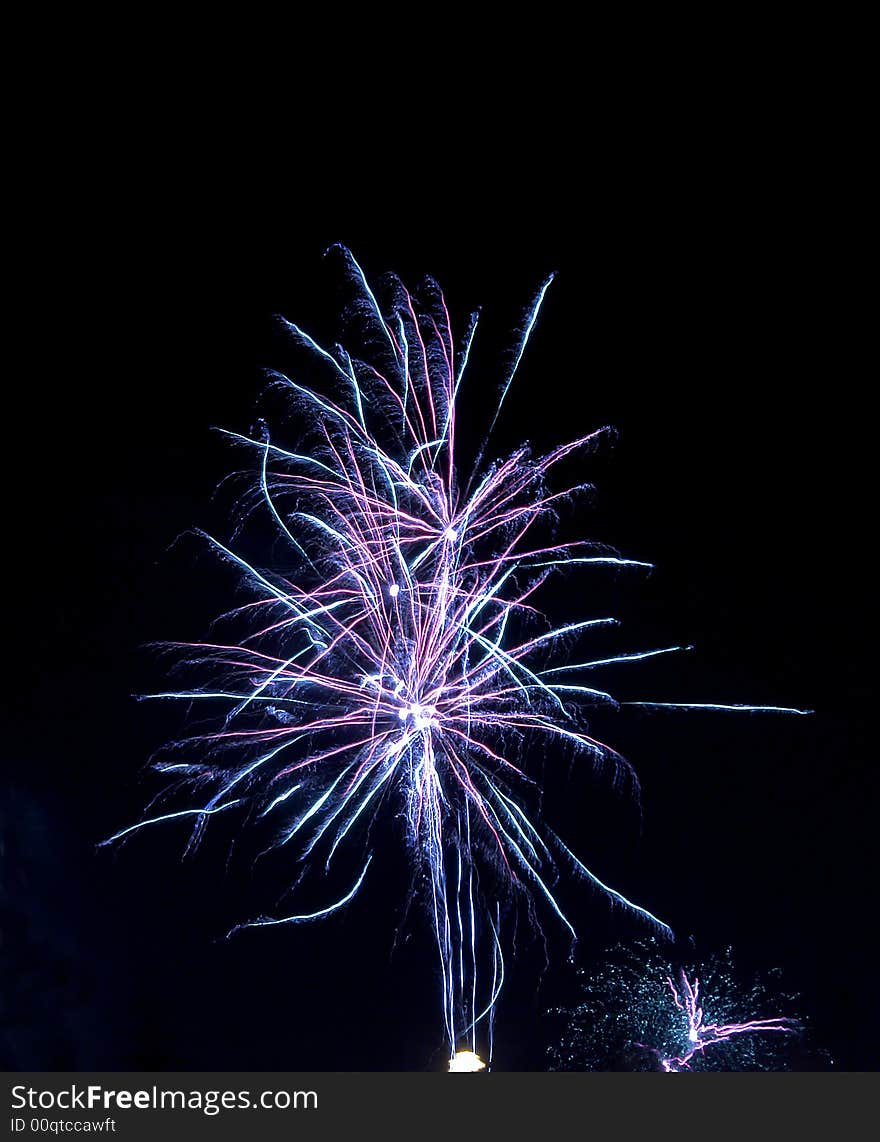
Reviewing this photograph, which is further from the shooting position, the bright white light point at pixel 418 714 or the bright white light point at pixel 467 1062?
the bright white light point at pixel 467 1062

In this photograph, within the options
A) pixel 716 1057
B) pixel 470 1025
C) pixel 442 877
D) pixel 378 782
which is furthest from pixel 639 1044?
pixel 378 782

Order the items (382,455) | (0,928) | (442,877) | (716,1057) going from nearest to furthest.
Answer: (382,455) → (442,877) → (716,1057) → (0,928)

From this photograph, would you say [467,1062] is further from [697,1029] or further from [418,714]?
[418,714]

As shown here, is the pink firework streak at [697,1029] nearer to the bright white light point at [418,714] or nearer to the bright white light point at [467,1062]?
the bright white light point at [467,1062]

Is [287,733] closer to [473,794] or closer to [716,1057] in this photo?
[473,794]

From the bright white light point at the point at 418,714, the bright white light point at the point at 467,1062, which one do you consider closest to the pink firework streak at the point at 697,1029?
the bright white light point at the point at 467,1062
